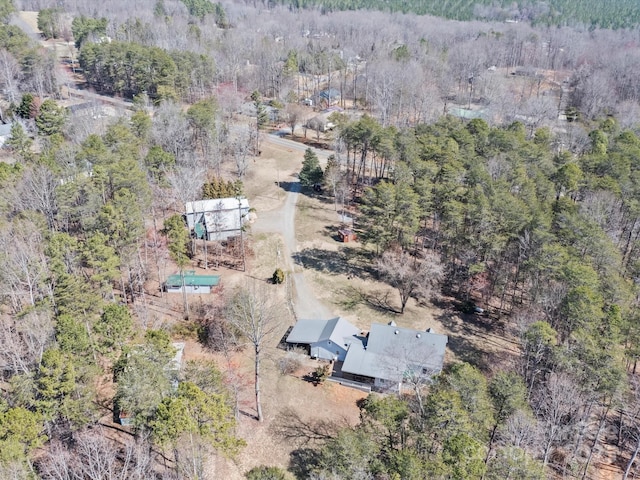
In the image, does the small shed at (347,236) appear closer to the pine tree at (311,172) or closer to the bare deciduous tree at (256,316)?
the bare deciduous tree at (256,316)

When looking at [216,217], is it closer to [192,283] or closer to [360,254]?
[192,283]

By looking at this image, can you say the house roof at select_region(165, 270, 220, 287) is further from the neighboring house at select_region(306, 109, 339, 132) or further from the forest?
the neighboring house at select_region(306, 109, 339, 132)

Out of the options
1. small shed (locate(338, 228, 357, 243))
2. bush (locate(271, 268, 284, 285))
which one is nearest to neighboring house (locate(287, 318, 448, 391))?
bush (locate(271, 268, 284, 285))

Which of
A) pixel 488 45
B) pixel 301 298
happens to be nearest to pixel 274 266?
pixel 301 298

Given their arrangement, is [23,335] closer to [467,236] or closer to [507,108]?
[467,236]

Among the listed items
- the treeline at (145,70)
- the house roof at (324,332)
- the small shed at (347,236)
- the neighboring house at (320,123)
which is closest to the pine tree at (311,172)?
the small shed at (347,236)

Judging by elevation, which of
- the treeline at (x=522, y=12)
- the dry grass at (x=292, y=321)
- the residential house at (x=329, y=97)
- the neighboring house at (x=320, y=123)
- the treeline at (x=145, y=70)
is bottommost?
the dry grass at (x=292, y=321)

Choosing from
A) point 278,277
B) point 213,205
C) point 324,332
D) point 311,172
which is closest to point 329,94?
point 311,172
